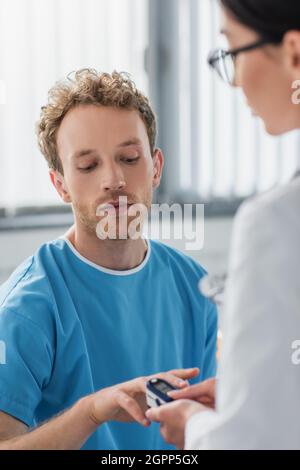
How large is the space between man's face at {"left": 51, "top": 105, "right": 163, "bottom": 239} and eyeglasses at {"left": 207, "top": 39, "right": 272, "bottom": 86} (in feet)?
1.27

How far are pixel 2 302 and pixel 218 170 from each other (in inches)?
95.7

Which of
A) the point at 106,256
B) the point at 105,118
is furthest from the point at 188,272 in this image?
the point at 105,118

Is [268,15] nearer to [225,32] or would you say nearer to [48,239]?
[225,32]

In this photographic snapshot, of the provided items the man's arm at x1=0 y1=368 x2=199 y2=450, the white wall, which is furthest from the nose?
the white wall

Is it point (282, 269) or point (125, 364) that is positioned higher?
point (282, 269)

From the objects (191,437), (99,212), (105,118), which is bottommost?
(191,437)

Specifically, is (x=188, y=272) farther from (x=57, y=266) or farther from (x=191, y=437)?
(x=191, y=437)

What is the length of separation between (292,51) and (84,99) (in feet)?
2.08

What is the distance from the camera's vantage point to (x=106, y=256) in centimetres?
136

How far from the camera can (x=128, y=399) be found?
3.39 feet

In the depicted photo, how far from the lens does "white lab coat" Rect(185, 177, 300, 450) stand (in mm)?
714

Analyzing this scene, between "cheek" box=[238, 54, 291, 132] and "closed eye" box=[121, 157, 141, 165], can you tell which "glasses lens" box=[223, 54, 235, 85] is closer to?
"cheek" box=[238, 54, 291, 132]

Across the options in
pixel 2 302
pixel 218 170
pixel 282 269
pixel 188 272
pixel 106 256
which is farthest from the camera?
pixel 218 170

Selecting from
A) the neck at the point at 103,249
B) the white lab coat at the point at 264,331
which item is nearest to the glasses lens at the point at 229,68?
the white lab coat at the point at 264,331
